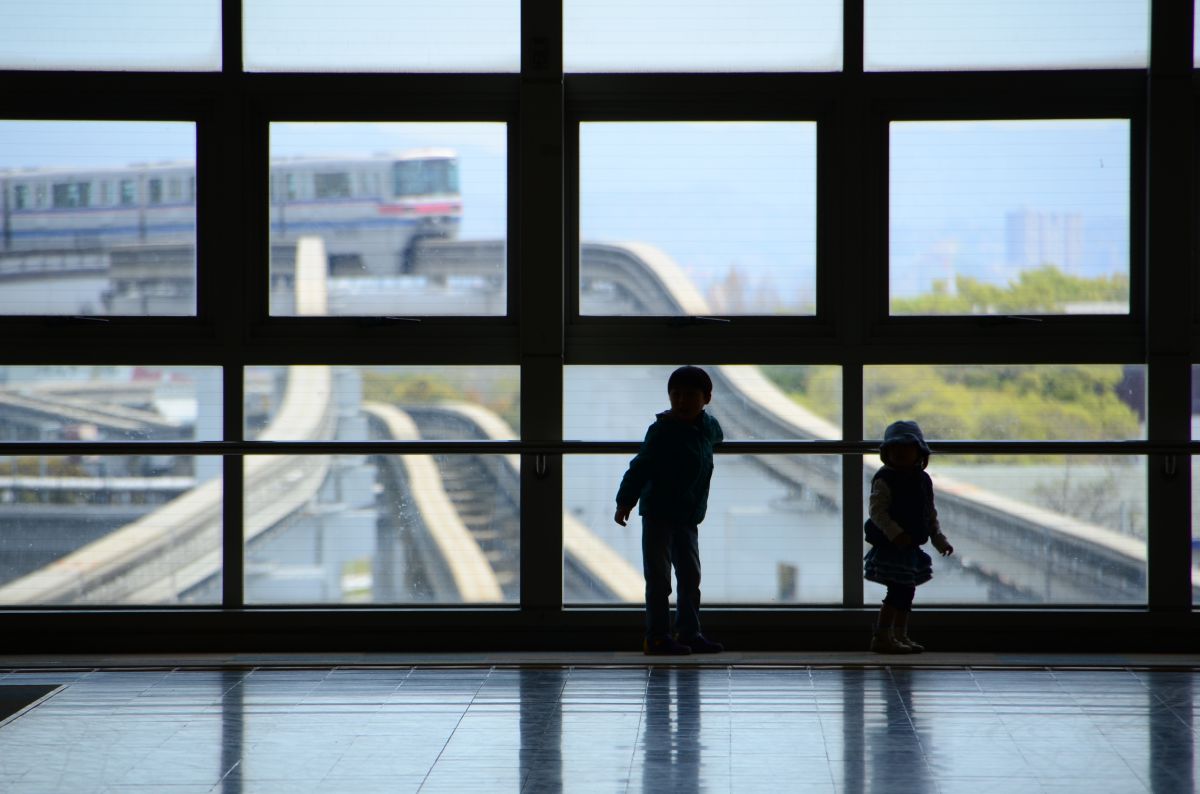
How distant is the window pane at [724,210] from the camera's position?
5.30 metres

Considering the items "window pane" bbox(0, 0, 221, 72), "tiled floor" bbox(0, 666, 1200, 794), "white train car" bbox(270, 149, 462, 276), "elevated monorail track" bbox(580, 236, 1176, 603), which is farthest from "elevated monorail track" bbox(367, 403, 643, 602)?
"window pane" bbox(0, 0, 221, 72)

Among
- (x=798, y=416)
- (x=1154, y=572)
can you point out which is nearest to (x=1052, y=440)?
(x=1154, y=572)

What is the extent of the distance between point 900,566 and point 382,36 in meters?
2.91

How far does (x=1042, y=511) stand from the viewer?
5238mm

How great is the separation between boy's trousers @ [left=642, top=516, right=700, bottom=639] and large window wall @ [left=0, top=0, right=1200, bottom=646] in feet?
0.84

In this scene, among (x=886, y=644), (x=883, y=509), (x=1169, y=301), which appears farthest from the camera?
(x=1169, y=301)

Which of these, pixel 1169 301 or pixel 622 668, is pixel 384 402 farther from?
pixel 1169 301

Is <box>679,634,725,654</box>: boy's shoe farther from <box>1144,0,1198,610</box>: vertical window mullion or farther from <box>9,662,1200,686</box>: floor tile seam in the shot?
<box>1144,0,1198,610</box>: vertical window mullion

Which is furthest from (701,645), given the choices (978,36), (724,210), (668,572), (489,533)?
(978,36)

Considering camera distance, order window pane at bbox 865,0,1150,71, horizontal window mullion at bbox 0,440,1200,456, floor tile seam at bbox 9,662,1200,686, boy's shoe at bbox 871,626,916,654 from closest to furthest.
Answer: floor tile seam at bbox 9,662,1200,686 → boy's shoe at bbox 871,626,916,654 → horizontal window mullion at bbox 0,440,1200,456 → window pane at bbox 865,0,1150,71

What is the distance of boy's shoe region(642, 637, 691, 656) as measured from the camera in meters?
4.99

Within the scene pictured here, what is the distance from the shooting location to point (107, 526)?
529 cm

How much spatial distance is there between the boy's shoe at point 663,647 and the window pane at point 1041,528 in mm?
811

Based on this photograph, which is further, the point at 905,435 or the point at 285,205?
the point at 285,205
